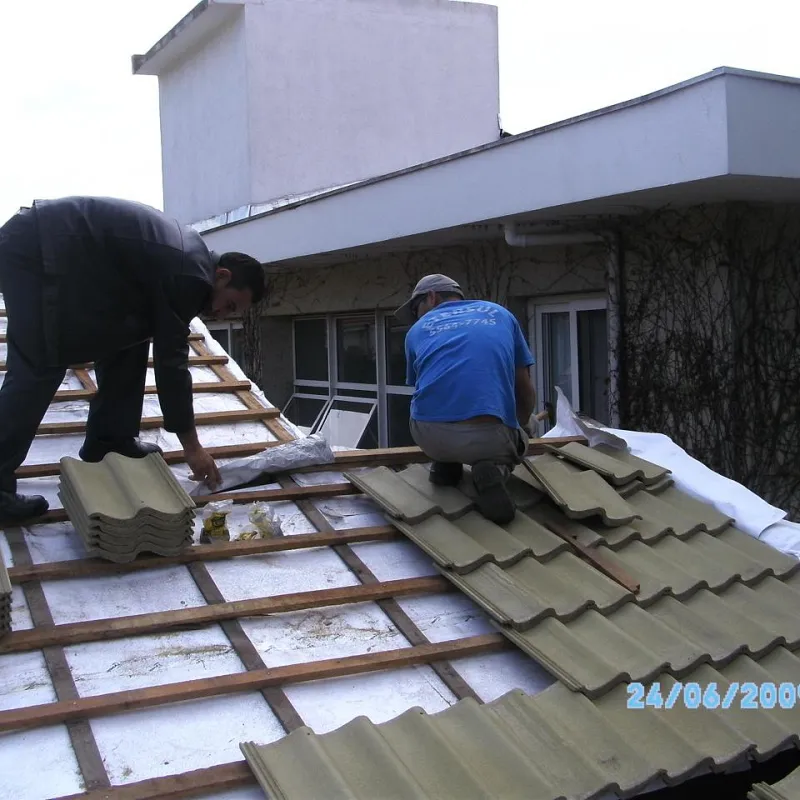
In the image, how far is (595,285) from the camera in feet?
21.5

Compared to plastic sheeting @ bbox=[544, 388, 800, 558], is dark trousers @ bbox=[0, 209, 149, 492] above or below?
above

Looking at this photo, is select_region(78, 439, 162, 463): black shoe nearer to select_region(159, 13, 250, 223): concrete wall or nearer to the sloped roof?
the sloped roof

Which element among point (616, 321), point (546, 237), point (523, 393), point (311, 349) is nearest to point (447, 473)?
point (523, 393)

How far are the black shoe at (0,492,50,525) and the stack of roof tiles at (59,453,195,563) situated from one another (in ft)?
0.32

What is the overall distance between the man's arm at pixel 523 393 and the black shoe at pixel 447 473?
1.15 feet

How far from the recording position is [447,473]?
12.4 ft

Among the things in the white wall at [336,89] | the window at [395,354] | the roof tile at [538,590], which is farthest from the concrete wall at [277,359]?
the roof tile at [538,590]

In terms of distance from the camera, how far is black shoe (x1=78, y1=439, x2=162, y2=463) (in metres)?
3.87

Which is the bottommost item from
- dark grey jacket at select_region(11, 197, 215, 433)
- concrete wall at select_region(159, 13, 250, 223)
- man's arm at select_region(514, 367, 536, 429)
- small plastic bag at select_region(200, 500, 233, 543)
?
small plastic bag at select_region(200, 500, 233, 543)

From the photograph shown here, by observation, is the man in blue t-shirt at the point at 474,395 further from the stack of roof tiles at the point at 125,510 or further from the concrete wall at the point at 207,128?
the concrete wall at the point at 207,128

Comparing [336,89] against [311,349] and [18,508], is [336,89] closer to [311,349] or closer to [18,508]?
[311,349]

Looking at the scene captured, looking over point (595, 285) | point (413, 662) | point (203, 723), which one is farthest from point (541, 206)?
point (203, 723)

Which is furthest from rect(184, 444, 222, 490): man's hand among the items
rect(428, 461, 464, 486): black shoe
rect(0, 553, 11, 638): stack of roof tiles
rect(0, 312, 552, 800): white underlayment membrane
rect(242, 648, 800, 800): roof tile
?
rect(242, 648, 800, 800): roof tile

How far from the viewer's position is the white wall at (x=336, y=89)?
11.6 meters
